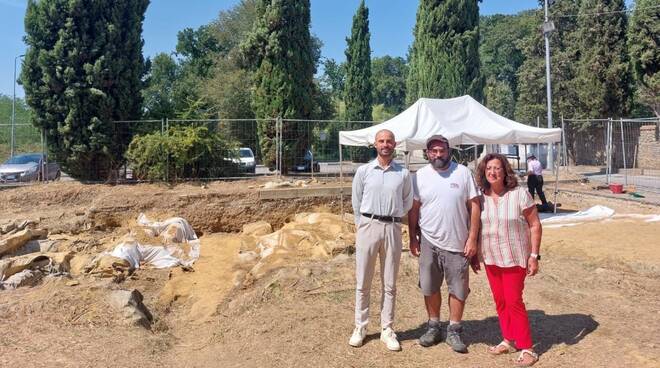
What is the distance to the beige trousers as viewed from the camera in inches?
159

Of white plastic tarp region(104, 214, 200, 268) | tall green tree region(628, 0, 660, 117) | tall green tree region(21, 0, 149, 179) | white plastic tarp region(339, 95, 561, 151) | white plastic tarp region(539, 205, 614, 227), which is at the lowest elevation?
white plastic tarp region(104, 214, 200, 268)

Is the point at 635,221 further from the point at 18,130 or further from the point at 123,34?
the point at 18,130

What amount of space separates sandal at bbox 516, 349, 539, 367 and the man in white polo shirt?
0.97m

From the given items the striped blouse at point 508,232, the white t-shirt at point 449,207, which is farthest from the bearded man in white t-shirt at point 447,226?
the striped blouse at point 508,232

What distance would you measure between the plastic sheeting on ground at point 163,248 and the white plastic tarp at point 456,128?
192 inches

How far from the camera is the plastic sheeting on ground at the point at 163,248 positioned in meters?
8.50

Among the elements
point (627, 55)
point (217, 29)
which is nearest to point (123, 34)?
point (627, 55)

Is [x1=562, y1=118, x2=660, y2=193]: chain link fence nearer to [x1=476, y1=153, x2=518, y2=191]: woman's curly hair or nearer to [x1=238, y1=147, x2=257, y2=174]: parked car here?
[x1=238, y1=147, x2=257, y2=174]: parked car

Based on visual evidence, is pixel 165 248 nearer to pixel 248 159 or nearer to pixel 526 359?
pixel 526 359

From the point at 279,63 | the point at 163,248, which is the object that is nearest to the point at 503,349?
the point at 163,248

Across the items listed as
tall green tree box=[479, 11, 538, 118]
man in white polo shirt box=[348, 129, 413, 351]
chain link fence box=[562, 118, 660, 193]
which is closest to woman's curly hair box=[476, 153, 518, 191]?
man in white polo shirt box=[348, 129, 413, 351]

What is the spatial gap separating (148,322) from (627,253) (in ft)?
23.0

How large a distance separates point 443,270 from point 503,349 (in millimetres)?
805

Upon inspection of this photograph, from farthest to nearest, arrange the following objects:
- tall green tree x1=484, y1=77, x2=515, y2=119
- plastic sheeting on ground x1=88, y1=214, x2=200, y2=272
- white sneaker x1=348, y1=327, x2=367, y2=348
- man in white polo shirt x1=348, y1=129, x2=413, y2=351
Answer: tall green tree x1=484, y1=77, x2=515, y2=119 < plastic sheeting on ground x1=88, y1=214, x2=200, y2=272 < white sneaker x1=348, y1=327, x2=367, y2=348 < man in white polo shirt x1=348, y1=129, x2=413, y2=351
